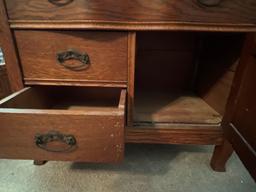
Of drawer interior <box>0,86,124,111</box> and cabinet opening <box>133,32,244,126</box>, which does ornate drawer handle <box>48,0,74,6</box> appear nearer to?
drawer interior <box>0,86,124,111</box>

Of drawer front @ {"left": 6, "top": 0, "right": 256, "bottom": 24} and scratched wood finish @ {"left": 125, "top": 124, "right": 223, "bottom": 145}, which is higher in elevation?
drawer front @ {"left": 6, "top": 0, "right": 256, "bottom": 24}

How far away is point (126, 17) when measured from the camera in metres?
0.51

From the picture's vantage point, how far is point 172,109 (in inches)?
31.1

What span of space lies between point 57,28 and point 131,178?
594 millimetres

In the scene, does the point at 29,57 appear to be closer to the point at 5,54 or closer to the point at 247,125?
the point at 5,54

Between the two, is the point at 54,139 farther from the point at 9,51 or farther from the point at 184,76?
the point at 184,76

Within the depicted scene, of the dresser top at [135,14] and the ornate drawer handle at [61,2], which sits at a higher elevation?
the ornate drawer handle at [61,2]

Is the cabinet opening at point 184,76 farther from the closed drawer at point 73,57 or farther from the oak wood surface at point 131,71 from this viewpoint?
the closed drawer at point 73,57

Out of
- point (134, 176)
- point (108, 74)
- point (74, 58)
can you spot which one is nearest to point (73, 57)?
point (74, 58)

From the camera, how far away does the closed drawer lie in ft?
1.80

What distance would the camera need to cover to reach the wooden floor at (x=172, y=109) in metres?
0.70

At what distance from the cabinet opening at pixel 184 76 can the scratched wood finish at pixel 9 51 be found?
44 cm

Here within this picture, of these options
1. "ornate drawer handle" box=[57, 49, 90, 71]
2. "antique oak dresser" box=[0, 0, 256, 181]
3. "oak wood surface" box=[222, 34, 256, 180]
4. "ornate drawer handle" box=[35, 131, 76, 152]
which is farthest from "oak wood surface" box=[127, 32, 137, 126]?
"oak wood surface" box=[222, 34, 256, 180]

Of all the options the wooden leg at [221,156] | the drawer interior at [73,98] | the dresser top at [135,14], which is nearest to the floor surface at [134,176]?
the wooden leg at [221,156]
